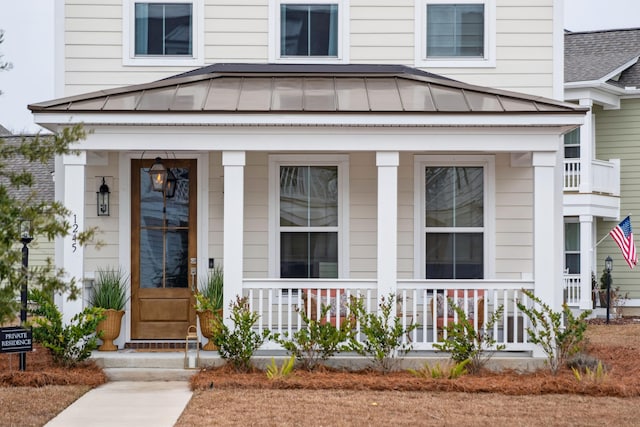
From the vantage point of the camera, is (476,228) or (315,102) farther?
(476,228)

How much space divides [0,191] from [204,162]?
255 inches

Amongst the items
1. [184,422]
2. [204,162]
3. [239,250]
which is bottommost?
[184,422]

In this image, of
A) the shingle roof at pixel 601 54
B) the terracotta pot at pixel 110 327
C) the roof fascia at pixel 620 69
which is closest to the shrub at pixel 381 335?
the terracotta pot at pixel 110 327

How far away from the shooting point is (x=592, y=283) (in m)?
22.2

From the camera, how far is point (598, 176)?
22.0 m

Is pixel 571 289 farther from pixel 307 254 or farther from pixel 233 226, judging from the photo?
pixel 233 226

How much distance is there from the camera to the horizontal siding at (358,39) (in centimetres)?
1296

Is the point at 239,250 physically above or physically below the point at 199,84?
below

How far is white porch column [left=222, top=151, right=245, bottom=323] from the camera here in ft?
37.2

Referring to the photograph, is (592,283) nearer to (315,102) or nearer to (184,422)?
(315,102)

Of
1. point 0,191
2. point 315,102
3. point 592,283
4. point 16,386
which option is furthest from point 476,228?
point 592,283

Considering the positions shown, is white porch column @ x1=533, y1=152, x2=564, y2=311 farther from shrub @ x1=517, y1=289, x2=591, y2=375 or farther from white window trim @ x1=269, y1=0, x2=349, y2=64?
white window trim @ x1=269, y1=0, x2=349, y2=64

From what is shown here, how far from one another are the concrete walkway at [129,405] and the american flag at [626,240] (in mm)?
12501

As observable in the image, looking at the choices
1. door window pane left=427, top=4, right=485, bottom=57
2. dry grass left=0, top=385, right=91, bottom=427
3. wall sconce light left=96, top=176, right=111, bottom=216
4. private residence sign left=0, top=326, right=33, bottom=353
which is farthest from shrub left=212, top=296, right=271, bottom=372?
door window pane left=427, top=4, right=485, bottom=57
